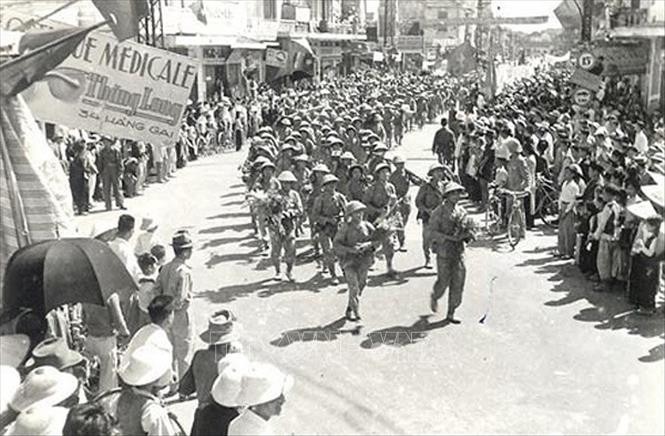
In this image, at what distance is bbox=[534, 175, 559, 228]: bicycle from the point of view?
571 inches

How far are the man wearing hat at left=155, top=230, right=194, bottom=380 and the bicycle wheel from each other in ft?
23.0

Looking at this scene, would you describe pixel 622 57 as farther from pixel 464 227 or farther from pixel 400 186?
pixel 464 227

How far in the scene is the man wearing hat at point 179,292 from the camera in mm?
7070

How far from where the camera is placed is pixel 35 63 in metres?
6.51

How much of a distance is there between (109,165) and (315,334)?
8390 mm

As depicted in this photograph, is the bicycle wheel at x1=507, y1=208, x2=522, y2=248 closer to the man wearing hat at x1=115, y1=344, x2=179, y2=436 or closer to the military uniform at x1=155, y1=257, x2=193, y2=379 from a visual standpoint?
the military uniform at x1=155, y1=257, x2=193, y2=379

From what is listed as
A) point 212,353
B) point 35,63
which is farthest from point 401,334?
point 35,63

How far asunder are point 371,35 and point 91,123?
61.6m

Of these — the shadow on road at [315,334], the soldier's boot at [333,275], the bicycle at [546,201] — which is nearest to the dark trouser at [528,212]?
the bicycle at [546,201]

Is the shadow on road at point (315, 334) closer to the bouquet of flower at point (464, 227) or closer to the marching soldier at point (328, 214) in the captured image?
the bouquet of flower at point (464, 227)

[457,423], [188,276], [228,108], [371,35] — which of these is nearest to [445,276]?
[457,423]

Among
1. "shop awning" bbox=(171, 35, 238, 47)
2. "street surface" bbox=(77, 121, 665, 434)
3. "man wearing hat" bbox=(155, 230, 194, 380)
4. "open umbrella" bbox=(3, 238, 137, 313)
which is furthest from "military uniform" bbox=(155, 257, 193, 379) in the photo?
"shop awning" bbox=(171, 35, 238, 47)

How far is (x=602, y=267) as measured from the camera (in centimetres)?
1048

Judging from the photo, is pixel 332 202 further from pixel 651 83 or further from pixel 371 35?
pixel 371 35
